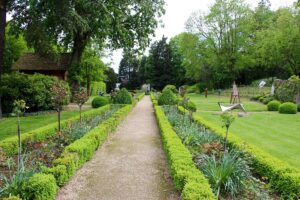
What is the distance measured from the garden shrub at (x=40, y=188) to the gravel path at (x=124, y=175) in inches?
16.7

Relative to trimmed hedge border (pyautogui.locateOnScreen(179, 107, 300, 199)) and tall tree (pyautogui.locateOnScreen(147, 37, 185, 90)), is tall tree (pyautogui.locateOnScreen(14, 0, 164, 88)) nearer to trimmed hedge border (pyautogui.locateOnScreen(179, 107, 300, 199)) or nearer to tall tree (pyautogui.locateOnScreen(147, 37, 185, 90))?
trimmed hedge border (pyautogui.locateOnScreen(179, 107, 300, 199))

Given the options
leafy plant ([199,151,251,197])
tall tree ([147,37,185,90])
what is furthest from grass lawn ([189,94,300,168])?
tall tree ([147,37,185,90])

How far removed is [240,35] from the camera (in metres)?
46.8

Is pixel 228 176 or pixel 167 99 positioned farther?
pixel 167 99

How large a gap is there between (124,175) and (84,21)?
11.0 meters

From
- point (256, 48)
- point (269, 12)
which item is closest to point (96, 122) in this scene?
point (256, 48)

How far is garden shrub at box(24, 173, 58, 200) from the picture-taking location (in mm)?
4527

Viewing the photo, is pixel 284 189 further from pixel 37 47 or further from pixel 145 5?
pixel 145 5

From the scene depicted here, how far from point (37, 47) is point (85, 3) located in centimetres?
408

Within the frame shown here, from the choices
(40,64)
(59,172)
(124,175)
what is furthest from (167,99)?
(59,172)

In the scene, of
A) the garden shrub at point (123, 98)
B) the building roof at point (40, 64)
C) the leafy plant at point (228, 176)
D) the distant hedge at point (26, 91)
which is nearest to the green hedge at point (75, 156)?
the leafy plant at point (228, 176)

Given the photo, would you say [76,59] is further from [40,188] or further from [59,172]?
[40,188]

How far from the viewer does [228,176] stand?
17.8ft

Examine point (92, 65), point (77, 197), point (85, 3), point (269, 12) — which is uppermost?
point (269, 12)
